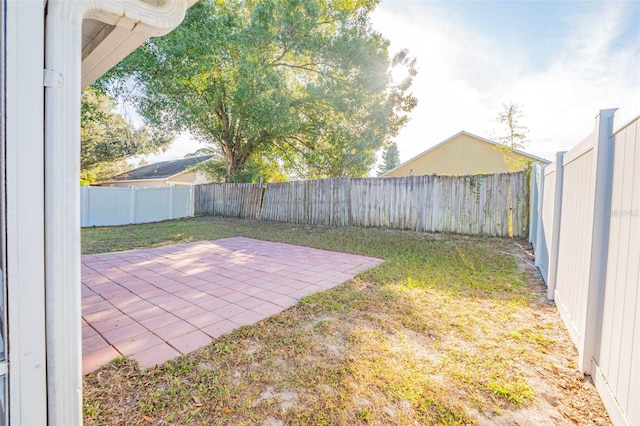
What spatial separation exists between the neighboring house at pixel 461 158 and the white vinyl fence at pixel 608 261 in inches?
553

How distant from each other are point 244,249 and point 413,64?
336 inches

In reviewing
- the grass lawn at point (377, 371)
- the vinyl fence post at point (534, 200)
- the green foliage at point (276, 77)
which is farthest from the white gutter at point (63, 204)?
the green foliage at point (276, 77)

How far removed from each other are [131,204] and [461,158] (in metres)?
15.5

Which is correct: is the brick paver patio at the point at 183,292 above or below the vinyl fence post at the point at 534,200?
below

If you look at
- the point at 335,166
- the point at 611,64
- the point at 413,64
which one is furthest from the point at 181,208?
the point at 611,64

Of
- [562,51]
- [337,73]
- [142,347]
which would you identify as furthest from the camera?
[337,73]

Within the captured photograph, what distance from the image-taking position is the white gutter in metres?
0.82

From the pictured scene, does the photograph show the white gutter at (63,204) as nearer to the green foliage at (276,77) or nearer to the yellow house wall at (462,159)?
the green foliage at (276,77)

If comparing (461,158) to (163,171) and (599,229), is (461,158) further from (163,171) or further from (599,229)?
(163,171)

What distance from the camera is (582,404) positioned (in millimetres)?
1516

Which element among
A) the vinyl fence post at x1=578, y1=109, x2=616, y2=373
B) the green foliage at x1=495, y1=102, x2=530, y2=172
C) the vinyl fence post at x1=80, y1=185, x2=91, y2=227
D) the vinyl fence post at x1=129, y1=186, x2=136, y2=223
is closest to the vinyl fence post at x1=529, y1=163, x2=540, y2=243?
the vinyl fence post at x1=578, y1=109, x2=616, y2=373

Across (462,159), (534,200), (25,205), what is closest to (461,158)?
(462,159)

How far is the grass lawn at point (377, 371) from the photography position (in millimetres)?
1426

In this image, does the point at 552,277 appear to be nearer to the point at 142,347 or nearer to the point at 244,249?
the point at 142,347
